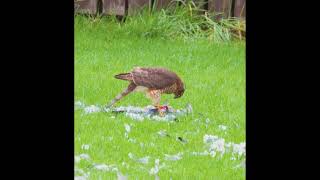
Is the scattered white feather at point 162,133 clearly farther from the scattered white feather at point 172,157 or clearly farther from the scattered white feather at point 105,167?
the scattered white feather at point 105,167

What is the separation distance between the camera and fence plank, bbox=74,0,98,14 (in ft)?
28.5

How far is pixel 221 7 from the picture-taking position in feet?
28.8

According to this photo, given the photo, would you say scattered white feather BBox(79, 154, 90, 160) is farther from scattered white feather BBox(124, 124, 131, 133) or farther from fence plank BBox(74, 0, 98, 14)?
fence plank BBox(74, 0, 98, 14)

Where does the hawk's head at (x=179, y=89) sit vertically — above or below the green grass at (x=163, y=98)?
above

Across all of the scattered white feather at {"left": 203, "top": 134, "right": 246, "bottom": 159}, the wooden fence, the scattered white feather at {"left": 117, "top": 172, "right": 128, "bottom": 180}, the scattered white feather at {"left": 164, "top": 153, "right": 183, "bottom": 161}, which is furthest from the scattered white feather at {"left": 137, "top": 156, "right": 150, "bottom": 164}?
the wooden fence

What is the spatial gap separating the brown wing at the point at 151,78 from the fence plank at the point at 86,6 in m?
4.12

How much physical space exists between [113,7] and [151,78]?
419cm

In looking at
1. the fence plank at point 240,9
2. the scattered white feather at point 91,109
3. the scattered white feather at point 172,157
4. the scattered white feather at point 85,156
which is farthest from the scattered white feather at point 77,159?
the fence plank at point 240,9

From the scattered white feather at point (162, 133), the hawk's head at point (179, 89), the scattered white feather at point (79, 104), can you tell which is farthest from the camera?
the scattered white feather at point (79, 104)

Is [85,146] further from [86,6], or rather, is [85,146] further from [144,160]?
[86,6]

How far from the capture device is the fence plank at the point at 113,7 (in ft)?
28.5
